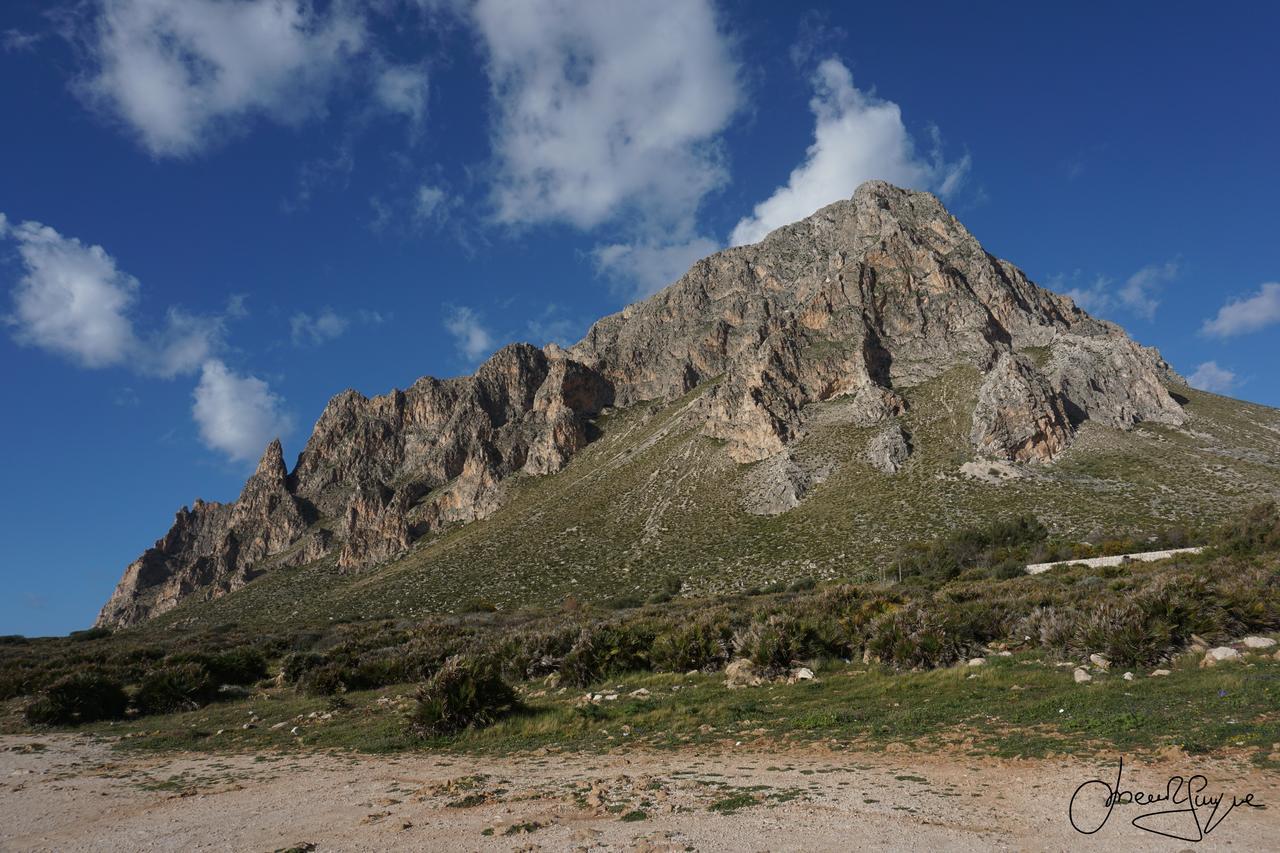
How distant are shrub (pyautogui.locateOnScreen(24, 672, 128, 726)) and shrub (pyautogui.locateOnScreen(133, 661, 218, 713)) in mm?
672

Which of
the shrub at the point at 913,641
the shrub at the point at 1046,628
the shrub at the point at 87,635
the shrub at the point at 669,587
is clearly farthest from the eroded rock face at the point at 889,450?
the shrub at the point at 87,635

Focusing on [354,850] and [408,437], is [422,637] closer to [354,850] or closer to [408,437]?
[354,850]

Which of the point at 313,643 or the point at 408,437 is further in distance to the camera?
the point at 408,437

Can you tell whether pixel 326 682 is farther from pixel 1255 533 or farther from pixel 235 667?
pixel 1255 533

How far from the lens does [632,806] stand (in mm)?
7199

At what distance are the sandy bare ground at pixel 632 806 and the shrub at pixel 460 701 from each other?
2.26m

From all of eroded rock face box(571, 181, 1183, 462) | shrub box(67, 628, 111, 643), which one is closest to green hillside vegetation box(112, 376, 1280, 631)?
eroded rock face box(571, 181, 1183, 462)

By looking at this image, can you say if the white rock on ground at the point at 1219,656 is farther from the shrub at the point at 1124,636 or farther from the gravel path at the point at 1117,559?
the gravel path at the point at 1117,559

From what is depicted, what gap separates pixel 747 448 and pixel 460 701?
235 feet

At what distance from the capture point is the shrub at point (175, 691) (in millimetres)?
19391

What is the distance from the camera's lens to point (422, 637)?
92.1ft

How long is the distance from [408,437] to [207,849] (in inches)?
5805

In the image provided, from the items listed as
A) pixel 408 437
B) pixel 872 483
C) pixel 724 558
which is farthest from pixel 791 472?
pixel 408 437
